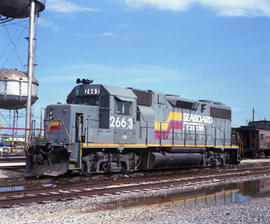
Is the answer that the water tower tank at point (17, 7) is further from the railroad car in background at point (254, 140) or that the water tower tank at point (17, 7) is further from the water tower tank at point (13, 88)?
the railroad car in background at point (254, 140)

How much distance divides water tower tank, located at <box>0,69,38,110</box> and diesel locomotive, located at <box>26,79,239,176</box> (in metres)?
17.6

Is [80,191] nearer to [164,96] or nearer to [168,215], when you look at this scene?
[168,215]

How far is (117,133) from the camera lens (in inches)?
495

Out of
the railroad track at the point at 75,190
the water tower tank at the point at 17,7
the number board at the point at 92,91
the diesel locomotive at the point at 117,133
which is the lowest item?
the railroad track at the point at 75,190

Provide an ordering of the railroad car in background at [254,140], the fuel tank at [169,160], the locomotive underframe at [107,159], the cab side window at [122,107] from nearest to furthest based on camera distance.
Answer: the locomotive underframe at [107,159] → the cab side window at [122,107] → the fuel tank at [169,160] → the railroad car in background at [254,140]

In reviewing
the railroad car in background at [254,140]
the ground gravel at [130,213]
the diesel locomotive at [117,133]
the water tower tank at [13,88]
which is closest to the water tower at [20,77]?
the water tower tank at [13,88]

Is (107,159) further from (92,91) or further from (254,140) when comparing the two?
(254,140)

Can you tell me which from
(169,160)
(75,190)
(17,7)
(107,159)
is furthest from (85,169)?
(17,7)

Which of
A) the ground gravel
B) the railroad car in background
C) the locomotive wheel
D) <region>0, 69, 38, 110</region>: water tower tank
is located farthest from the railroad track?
<region>0, 69, 38, 110</region>: water tower tank

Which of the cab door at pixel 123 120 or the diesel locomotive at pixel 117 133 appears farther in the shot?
the cab door at pixel 123 120

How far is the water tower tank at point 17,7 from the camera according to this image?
29.9m

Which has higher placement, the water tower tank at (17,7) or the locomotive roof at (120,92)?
the water tower tank at (17,7)

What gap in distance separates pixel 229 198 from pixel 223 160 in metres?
9.30

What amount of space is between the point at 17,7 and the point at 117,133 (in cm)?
2312
